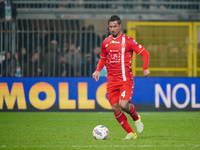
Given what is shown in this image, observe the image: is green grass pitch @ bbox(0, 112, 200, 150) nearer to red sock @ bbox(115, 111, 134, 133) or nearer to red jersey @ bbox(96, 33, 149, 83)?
red sock @ bbox(115, 111, 134, 133)

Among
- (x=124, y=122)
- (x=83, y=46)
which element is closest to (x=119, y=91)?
(x=124, y=122)

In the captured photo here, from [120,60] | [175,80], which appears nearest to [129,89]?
[120,60]

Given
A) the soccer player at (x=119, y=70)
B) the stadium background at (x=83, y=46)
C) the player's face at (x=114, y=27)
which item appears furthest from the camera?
the stadium background at (x=83, y=46)

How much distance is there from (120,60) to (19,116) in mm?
5595

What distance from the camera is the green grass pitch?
750 cm

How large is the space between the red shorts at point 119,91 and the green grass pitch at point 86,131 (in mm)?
662

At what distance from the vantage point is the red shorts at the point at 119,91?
27.2 ft

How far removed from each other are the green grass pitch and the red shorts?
662 mm

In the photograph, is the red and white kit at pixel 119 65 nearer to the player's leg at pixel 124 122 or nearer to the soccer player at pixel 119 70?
the soccer player at pixel 119 70

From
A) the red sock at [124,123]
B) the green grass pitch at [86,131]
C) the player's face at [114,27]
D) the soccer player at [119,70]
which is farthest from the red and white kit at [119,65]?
the green grass pitch at [86,131]

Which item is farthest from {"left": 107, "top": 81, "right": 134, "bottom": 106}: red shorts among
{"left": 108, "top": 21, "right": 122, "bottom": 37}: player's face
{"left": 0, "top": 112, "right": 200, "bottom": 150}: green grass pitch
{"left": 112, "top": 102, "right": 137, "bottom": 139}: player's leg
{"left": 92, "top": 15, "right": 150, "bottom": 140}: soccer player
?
{"left": 108, "top": 21, "right": 122, "bottom": 37}: player's face

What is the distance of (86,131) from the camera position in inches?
382

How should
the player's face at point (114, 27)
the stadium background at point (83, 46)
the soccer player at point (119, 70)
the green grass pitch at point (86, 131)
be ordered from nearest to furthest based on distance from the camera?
1. the green grass pitch at point (86, 131)
2. the player's face at point (114, 27)
3. the soccer player at point (119, 70)
4. the stadium background at point (83, 46)

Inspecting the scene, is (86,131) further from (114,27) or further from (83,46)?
(83,46)
